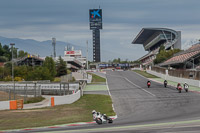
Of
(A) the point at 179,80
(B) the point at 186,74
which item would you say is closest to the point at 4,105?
(B) the point at 186,74

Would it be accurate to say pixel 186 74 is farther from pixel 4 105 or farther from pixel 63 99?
pixel 4 105

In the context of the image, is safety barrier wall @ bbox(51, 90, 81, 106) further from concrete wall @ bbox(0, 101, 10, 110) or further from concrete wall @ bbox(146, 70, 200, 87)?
concrete wall @ bbox(146, 70, 200, 87)

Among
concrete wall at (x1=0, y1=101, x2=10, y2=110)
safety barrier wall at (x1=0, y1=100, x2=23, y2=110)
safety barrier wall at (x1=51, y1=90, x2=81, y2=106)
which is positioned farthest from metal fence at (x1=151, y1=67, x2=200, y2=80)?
concrete wall at (x1=0, y1=101, x2=10, y2=110)

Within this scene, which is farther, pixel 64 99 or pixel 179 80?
→ pixel 179 80

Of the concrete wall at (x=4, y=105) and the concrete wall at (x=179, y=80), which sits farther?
the concrete wall at (x=179, y=80)

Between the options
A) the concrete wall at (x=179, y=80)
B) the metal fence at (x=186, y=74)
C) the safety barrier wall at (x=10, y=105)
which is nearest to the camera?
the safety barrier wall at (x=10, y=105)

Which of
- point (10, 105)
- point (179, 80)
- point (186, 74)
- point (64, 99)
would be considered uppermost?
point (186, 74)

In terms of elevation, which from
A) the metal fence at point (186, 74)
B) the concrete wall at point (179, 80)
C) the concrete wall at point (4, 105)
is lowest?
the concrete wall at point (4, 105)

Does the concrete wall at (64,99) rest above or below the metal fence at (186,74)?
below

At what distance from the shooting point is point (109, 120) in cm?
1686

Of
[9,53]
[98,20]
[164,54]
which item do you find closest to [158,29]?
[98,20]

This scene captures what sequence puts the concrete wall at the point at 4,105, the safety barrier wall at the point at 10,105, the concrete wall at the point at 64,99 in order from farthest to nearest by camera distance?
the concrete wall at the point at 64,99 → the safety barrier wall at the point at 10,105 → the concrete wall at the point at 4,105

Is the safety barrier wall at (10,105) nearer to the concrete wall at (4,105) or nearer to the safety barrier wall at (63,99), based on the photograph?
the concrete wall at (4,105)

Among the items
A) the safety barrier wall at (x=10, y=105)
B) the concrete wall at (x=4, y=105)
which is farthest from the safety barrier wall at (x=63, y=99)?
the concrete wall at (x=4, y=105)
